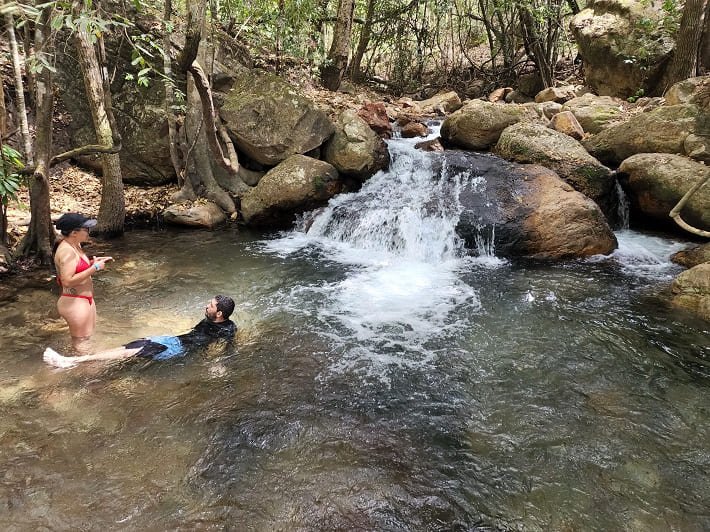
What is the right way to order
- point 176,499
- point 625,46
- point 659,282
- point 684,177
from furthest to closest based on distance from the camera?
point 625,46
point 684,177
point 659,282
point 176,499

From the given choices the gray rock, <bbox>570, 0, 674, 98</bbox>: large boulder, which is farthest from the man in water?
<bbox>570, 0, 674, 98</bbox>: large boulder

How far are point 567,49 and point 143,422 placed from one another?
20.8 metres

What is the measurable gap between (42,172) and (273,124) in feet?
15.7

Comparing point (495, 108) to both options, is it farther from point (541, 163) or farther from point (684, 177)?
point (684, 177)

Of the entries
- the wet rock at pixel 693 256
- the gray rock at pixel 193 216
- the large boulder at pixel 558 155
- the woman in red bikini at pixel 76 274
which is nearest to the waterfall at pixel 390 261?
the large boulder at pixel 558 155

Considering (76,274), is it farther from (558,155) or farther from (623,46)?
(623,46)

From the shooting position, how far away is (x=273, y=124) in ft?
32.5

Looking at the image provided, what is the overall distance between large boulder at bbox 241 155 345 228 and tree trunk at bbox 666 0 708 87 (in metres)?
8.34

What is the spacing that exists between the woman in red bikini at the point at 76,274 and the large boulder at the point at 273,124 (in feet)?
19.6

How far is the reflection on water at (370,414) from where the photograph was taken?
3002 mm

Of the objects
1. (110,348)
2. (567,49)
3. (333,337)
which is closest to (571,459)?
(333,337)

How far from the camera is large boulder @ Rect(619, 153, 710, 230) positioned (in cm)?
753

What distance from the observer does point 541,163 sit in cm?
912

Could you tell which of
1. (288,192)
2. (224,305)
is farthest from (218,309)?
(288,192)
